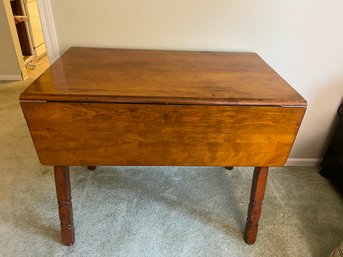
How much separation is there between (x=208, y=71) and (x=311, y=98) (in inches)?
30.2

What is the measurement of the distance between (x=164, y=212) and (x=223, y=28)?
981 millimetres

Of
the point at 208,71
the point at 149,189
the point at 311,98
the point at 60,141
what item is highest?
the point at 208,71

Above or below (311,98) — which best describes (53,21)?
above

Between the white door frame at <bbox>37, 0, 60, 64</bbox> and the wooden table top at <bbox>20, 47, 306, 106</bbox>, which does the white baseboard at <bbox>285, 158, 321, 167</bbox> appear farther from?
the white door frame at <bbox>37, 0, 60, 64</bbox>

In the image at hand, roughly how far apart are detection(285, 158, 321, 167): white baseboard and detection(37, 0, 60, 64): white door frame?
1.53 meters

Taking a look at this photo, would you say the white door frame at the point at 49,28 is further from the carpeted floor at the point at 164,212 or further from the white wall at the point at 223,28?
the carpeted floor at the point at 164,212

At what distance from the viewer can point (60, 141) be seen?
0.95 metres

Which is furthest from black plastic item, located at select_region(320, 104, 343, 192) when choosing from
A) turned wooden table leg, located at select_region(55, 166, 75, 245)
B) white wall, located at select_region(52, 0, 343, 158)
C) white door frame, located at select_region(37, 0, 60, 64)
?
white door frame, located at select_region(37, 0, 60, 64)

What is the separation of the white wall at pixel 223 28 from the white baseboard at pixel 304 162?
1.83 ft

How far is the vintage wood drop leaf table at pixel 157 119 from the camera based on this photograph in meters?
0.90

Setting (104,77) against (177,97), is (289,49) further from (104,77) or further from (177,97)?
(104,77)

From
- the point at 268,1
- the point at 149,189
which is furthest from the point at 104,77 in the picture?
the point at 268,1

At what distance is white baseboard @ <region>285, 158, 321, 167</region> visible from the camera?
178 centimetres

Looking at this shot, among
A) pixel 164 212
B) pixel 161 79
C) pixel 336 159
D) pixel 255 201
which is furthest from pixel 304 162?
pixel 161 79
